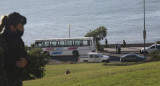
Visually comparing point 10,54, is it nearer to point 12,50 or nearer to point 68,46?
point 12,50

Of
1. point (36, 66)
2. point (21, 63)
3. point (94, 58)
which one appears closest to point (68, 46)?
point (94, 58)

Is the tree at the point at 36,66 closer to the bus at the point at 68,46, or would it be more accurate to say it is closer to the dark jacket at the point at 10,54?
the dark jacket at the point at 10,54

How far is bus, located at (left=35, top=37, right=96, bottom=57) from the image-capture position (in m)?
45.4

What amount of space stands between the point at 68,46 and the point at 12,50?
41.9 metres

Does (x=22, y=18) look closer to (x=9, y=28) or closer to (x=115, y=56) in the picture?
(x=9, y=28)

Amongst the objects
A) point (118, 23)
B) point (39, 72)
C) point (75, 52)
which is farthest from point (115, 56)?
point (118, 23)

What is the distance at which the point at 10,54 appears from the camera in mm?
4070

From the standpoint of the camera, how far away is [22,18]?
4.21 m

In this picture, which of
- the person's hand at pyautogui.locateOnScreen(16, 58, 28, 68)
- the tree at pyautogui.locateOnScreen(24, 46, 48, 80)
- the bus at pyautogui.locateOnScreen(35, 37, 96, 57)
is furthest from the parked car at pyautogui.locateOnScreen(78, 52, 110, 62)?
the person's hand at pyautogui.locateOnScreen(16, 58, 28, 68)

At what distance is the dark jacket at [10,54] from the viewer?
4.00m

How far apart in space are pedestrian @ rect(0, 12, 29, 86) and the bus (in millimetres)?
40926

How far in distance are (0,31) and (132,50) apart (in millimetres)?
44838

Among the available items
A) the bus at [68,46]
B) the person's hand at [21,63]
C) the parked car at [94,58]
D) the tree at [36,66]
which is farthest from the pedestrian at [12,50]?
the bus at [68,46]

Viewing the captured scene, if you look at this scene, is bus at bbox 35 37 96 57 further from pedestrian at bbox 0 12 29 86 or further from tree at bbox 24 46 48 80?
pedestrian at bbox 0 12 29 86
